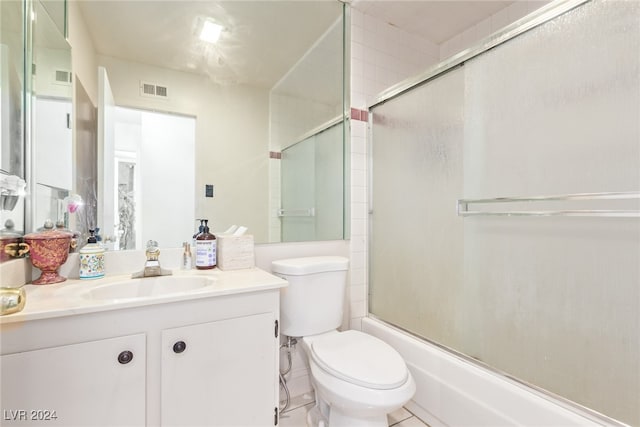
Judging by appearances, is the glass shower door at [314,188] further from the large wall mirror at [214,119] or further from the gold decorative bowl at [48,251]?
the gold decorative bowl at [48,251]

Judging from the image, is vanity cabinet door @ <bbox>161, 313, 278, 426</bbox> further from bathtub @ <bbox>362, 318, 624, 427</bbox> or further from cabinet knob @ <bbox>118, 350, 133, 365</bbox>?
bathtub @ <bbox>362, 318, 624, 427</bbox>

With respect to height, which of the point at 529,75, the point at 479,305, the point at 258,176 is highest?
the point at 529,75

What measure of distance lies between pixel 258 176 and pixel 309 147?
413 millimetres

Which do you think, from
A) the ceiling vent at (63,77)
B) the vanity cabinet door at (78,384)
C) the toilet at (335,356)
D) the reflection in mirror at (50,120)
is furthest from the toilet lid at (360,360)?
the ceiling vent at (63,77)

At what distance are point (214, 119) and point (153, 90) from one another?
278 millimetres

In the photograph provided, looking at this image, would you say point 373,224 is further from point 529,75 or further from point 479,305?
point 529,75

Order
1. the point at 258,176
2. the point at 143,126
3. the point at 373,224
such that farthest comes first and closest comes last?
1. the point at 373,224
2. the point at 258,176
3. the point at 143,126

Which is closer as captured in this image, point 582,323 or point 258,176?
point 582,323

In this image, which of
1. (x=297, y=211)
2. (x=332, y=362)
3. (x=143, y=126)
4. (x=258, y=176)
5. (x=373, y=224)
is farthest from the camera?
(x=373, y=224)

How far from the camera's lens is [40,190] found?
1096mm

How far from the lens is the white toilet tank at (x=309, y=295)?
141 centimetres

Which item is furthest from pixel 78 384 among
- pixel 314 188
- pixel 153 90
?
pixel 314 188

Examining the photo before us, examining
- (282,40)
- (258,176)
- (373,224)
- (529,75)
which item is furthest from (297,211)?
(529,75)

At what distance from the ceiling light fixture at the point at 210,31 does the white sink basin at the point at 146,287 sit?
1.13m
